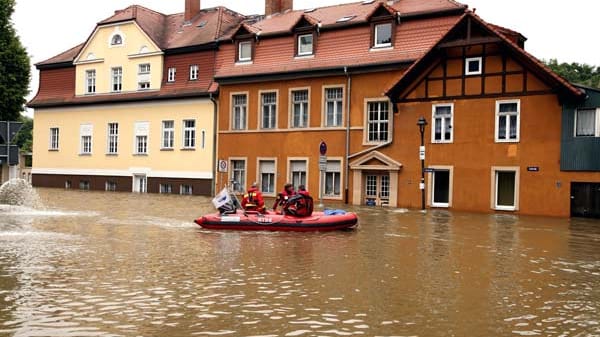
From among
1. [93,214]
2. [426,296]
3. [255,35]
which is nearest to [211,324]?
[426,296]

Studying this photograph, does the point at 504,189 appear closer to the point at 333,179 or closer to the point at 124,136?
the point at 333,179

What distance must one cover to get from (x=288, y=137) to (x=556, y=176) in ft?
46.2

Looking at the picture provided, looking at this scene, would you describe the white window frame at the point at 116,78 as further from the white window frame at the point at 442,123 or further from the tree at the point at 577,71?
the tree at the point at 577,71

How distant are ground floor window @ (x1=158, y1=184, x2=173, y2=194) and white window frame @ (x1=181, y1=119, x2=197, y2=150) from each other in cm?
271

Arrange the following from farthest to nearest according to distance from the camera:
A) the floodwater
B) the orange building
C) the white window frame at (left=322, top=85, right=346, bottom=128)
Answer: the white window frame at (left=322, top=85, right=346, bottom=128), the orange building, the floodwater

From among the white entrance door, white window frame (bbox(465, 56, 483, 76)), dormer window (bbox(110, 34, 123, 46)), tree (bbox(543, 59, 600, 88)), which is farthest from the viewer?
tree (bbox(543, 59, 600, 88))

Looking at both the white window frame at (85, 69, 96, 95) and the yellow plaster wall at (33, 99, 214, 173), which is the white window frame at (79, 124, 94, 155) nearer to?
the yellow plaster wall at (33, 99, 214, 173)

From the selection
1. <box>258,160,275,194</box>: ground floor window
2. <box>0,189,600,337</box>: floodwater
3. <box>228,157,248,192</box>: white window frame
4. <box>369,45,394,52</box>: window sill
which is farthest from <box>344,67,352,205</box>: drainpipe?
<box>0,189,600,337</box>: floodwater

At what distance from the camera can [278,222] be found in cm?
1875

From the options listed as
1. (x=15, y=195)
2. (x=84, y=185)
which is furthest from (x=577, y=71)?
(x=15, y=195)

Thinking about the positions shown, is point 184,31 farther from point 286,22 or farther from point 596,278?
point 596,278

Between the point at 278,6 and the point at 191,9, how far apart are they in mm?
6771

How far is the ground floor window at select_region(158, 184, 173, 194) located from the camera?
4112cm

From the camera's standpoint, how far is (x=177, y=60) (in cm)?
4156
